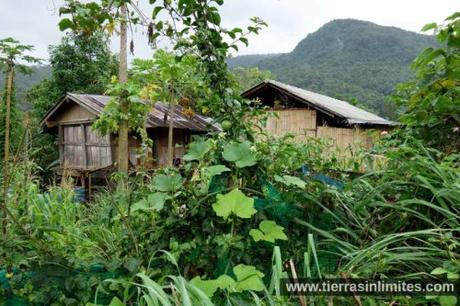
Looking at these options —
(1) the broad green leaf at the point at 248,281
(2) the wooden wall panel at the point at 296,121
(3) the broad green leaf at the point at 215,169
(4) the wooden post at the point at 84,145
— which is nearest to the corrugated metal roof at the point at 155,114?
(4) the wooden post at the point at 84,145

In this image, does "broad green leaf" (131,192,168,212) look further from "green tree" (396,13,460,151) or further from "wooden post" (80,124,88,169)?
"wooden post" (80,124,88,169)

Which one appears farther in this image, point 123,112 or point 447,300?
point 123,112

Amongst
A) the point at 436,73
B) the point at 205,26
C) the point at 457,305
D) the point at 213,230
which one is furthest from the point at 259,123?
the point at 457,305

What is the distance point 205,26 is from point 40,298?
1316mm

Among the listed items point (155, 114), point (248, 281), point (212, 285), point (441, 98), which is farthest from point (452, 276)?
point (155, 114)

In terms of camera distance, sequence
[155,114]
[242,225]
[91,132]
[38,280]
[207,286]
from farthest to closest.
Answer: [91,132], [155,114], [242,225], [38,280], [207,286]

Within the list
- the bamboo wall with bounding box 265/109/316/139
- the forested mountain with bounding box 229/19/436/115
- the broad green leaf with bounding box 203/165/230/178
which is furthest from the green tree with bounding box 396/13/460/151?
the forested mountain with bounding box 229/19/436/115

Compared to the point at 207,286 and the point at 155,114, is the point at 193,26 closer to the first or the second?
the point at 207,286

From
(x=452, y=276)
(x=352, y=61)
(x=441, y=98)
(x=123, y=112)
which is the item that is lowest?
(x=452, y=276)

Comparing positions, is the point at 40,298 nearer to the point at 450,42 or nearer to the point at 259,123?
the point at 259,123

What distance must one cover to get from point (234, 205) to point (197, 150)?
13.1 inches

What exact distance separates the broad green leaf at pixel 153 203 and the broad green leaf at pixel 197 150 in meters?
0.21

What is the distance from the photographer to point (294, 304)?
1.19 metres

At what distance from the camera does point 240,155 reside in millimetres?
1568
